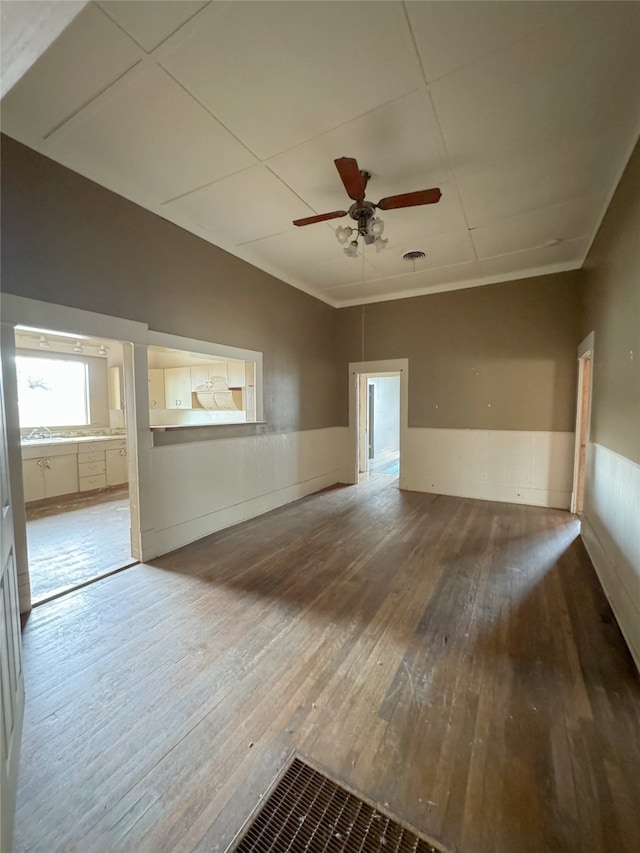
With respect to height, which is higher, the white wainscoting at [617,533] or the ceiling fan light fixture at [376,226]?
the ceiling fan light fixture at [376,226]

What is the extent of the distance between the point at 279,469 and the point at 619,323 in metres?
3.81

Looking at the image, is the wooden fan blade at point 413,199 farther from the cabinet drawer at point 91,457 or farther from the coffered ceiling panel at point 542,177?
the cabinet drawer at point 91,457

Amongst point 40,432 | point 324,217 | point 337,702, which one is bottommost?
point 337,702

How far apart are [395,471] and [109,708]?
6105mm

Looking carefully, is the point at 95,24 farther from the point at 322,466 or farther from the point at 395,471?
the point at 395,471

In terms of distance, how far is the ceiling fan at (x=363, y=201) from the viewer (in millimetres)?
2162

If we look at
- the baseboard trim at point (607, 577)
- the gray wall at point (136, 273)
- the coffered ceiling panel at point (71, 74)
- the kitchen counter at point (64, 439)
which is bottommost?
the baseboard trim at point (607, 577)

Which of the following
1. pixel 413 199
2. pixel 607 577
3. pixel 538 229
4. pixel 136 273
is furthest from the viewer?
pixel 538 229

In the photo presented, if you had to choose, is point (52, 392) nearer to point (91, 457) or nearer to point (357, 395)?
point (91, 457)

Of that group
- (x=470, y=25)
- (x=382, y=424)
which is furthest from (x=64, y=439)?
(x=382, y=424)

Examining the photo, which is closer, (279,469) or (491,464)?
(279,469)

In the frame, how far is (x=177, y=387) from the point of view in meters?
6.13

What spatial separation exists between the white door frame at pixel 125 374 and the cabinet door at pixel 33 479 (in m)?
2.61

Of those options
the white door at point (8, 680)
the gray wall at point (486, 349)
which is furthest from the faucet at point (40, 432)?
the gray wall at point (486, 349)
